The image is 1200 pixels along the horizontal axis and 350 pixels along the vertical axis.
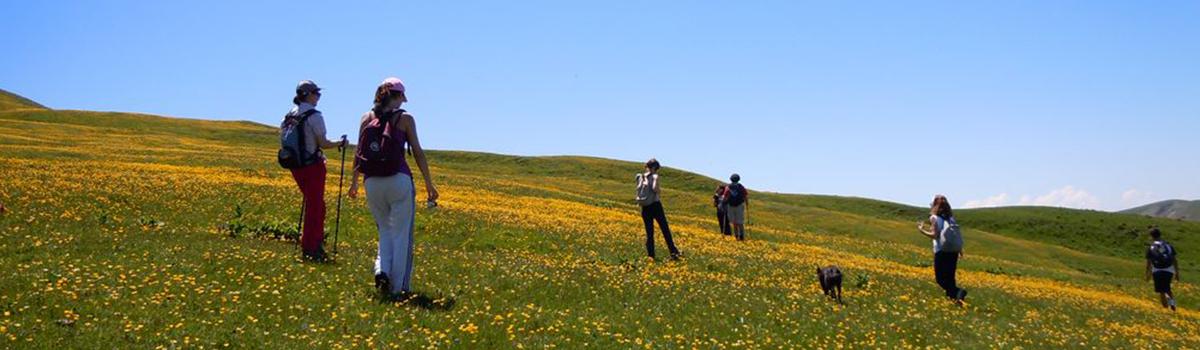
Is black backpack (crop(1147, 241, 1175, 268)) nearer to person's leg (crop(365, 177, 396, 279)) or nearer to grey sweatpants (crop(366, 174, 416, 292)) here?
Result: grey sweatpants (crop(366, 174, 416, 292))

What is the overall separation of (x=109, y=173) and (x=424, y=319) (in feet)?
79.0

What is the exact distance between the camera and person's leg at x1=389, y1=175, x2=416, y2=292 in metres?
10.0

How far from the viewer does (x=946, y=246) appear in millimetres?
17156

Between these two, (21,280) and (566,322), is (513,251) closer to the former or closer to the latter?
(566,322)

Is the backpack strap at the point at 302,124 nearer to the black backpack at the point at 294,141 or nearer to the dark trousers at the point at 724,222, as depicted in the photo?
the black backpack at the point at 294,141

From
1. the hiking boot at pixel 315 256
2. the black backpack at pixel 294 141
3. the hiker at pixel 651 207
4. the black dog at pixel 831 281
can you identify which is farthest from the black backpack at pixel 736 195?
the black backpack at pixel 294 141

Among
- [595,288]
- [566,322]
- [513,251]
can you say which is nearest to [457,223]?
[513,251]

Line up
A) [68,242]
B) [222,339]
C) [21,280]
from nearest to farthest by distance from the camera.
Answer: [222,339]
[21,280]
[68,242]

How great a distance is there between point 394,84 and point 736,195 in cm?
2203

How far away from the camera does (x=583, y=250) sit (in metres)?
19.6

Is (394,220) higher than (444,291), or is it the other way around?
(394,220)

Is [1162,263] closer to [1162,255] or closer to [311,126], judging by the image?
[1162,255]

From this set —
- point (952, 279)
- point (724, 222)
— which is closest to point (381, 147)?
point (952, 279)

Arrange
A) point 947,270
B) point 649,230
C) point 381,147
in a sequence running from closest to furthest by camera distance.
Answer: point 381,147 → point 947,270 → point 649,230
